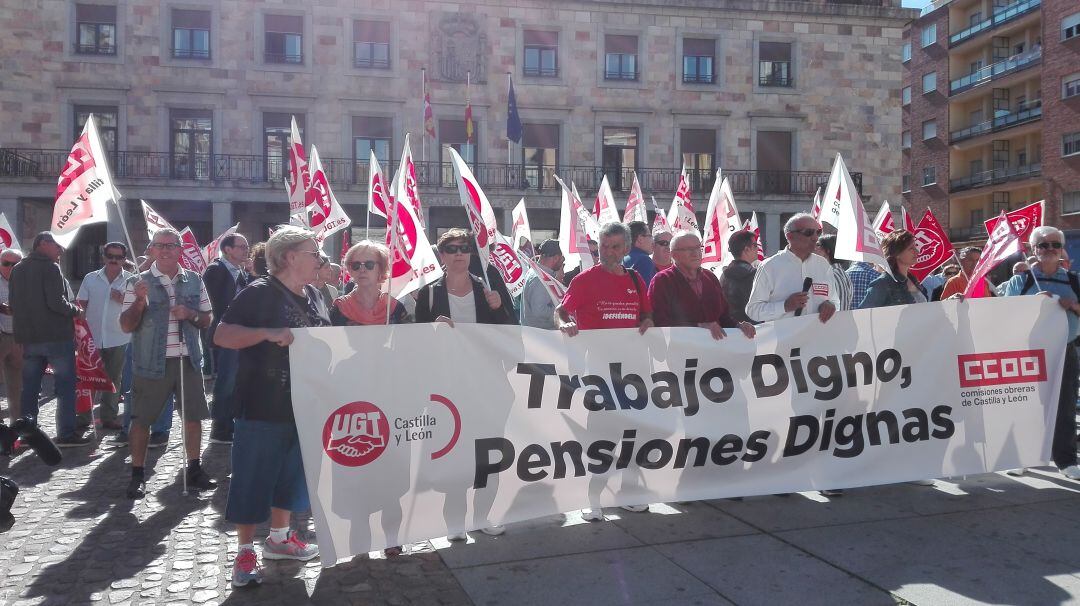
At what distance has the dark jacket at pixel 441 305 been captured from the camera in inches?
204

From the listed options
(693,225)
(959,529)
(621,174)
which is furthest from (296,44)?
(959,529)

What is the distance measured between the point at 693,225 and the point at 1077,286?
5.77m

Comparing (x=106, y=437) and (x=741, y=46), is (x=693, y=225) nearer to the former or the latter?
(x=106, y=437)

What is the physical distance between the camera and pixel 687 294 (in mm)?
5629

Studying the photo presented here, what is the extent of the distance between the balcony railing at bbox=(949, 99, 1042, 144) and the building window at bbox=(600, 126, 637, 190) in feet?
78.3

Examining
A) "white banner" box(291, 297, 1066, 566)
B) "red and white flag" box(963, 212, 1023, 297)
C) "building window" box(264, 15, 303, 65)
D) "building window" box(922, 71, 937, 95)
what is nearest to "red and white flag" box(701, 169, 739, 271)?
"red and white flag" box(963, 212, 1023, 297)

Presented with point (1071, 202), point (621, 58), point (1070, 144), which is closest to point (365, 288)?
point (621, 58)

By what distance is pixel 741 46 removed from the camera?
2922cm

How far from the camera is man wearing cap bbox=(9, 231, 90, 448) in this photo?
7402 mm

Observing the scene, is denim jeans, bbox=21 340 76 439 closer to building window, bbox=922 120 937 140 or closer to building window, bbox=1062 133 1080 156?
building window, bbox=1062 133 1080 156

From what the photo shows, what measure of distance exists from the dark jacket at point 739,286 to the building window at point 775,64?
24595mm

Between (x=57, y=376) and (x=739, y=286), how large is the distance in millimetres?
5815

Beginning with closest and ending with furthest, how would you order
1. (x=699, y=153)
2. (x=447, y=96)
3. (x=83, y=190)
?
(x=83, y=190)
(x=447, y=96)
(x=699, y=153)

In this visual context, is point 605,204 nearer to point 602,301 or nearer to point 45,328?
point 602,301
